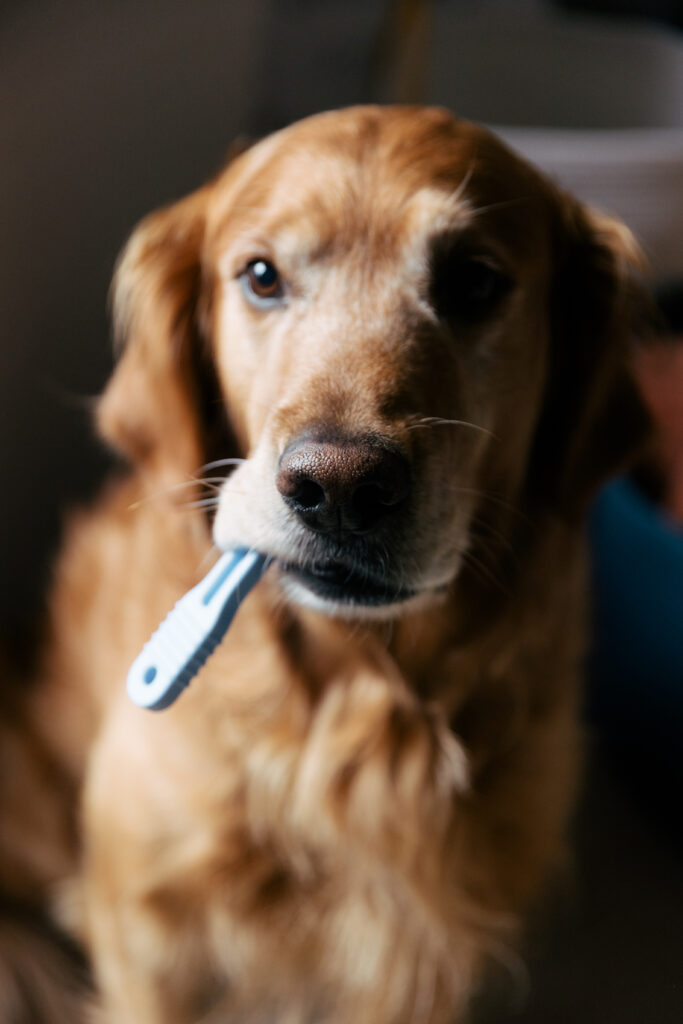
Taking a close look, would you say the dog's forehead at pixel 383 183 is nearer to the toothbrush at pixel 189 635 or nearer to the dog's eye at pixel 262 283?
the dog's eye at pixel 262 283

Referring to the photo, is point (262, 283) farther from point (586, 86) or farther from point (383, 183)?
point (586, 86)

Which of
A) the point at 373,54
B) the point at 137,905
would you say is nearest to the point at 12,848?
the point at 137,905

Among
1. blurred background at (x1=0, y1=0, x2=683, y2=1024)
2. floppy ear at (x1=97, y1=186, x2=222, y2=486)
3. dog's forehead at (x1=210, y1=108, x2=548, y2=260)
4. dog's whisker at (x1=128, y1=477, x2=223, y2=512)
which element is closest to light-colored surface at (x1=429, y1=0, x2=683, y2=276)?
blurred background at (x1=0, y1=0, x2=683, y2=1024)

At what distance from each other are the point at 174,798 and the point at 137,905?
0.53 feet

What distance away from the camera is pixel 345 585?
0.85 m

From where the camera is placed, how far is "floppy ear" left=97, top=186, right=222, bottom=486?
1057mm

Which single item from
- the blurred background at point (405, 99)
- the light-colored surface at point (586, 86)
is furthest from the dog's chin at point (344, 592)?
the light-colored surface at point (586, 86)

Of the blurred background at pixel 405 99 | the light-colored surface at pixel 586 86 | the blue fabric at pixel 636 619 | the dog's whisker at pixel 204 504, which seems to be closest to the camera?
the dog's whisker at pixel 204 504

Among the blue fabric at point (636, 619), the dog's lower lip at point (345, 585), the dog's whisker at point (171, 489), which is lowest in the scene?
the blue fabric at point (636, 619)

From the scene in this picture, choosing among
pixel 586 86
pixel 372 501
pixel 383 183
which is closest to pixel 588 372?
pixel 383 183

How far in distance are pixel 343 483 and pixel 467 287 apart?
343 millimetres

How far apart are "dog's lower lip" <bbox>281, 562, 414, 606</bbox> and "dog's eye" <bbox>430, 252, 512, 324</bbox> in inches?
11.4

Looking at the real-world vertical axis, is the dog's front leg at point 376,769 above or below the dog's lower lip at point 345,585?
below

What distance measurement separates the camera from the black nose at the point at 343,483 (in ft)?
2.32
